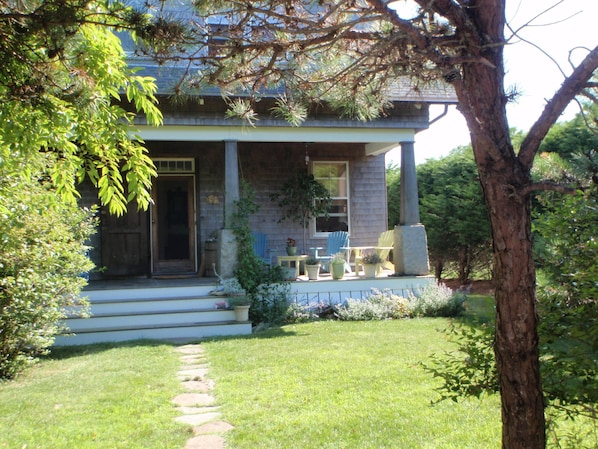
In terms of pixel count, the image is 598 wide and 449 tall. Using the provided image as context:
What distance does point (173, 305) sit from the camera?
9469 mm

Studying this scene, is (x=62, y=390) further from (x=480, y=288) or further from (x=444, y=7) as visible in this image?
(x=480, y=288)

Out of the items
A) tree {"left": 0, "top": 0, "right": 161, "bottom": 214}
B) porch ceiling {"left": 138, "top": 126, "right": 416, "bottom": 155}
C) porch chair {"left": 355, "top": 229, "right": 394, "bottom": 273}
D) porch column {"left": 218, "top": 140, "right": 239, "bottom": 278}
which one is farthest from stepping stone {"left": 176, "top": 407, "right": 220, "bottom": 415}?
porch chair {"left": 355, "top": 229, "right": 394, "bottom": 273}

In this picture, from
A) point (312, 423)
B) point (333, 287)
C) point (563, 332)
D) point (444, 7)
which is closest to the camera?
point (444, 7)

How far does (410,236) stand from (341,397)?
19.8 feet

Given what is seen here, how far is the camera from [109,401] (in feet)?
17.1

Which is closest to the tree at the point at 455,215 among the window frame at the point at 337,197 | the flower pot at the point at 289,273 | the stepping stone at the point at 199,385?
the window frame at the point at 337,197

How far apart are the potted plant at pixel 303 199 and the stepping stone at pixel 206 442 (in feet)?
26.7

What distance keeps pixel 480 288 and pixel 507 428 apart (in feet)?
41.7

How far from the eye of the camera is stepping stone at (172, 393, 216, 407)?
5191 mm

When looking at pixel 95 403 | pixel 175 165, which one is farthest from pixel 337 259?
pixel 95 403

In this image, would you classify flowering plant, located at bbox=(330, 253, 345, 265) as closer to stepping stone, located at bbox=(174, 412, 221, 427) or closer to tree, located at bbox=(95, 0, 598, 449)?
stepping stone, located at bbox=(174, 412, 221, 427)

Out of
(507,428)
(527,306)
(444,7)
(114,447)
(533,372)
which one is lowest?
(114,447)

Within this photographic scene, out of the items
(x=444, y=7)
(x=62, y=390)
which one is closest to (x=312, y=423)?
(x=62, y=390)

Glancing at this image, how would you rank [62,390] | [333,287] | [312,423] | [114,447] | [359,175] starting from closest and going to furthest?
[114,447], [312,423], [62,390], [333,287], [359,175]
